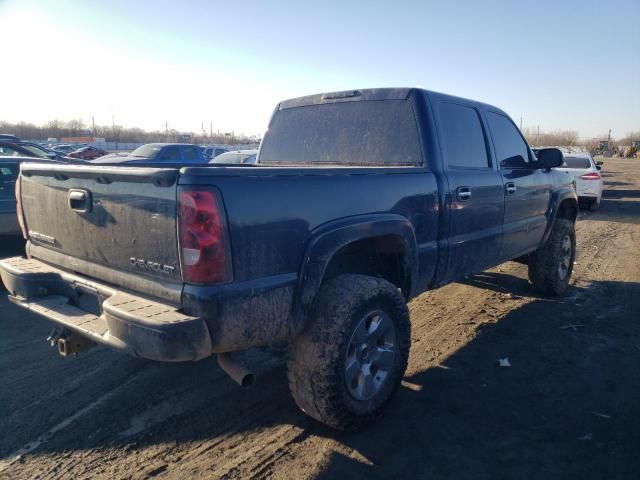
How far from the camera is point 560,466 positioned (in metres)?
2.69

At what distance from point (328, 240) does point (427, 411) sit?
1432 millimetres

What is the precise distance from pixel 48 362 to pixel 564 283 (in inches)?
221

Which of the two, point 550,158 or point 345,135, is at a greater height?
point 345,135

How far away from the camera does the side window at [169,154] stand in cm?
1368

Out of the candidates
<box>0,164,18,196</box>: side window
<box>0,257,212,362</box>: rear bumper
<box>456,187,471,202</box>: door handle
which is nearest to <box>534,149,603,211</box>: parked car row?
<box>456,187,471,202</box>: door handle

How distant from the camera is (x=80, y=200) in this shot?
2779 millimetres

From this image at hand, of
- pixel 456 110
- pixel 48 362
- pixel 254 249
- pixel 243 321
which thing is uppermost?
pixel 456 110

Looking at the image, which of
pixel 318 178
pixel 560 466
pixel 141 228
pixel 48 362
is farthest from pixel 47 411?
pixel 560 466

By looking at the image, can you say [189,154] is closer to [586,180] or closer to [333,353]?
[586,180]

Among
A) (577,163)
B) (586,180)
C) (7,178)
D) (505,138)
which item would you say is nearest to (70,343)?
(505,138)

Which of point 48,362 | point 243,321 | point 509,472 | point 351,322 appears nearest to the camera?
point 243,321

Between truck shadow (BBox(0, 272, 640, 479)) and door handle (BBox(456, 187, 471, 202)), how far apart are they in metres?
1.36

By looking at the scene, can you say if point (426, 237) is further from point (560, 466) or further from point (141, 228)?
point (141, 228)

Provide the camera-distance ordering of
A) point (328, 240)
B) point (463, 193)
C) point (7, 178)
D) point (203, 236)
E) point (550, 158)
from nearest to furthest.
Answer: point (203, 236), point (328, 240), point (463, 193), point (550, 158), point (7, 178)
